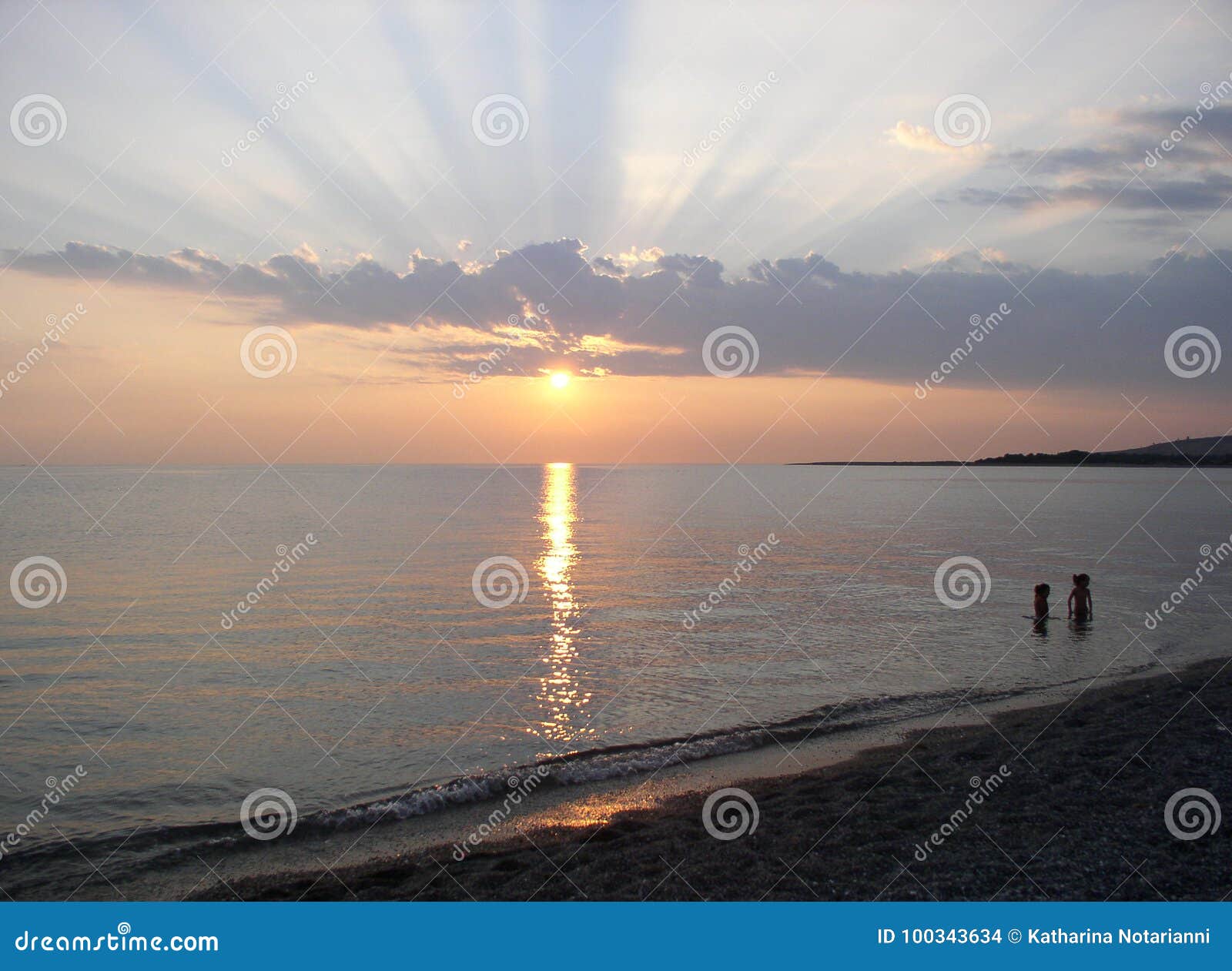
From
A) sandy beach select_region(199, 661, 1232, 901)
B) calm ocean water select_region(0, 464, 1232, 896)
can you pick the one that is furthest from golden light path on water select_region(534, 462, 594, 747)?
sandy beach select_region(199, 661, 1232, 901)

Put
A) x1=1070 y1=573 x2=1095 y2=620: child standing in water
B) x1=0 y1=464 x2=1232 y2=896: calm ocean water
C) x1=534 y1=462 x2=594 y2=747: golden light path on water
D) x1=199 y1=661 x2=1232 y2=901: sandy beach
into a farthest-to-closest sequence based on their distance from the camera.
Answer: x1=1070 y1=573 x2=1095 y2=620: child standing in water
x1=534 y1=462 x2=594 y2=747: golden light path on water
x1=0 y1=464 x2=1232 y2=896: calm ocean water
x1=199 y1=661 x2=1232 y2=901: sandy beach

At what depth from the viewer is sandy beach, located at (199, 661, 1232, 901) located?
316 inches

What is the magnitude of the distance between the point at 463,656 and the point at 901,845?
1389 centimetres

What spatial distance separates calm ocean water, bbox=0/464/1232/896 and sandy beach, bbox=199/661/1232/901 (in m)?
2.36

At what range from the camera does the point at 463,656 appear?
67.4 feet

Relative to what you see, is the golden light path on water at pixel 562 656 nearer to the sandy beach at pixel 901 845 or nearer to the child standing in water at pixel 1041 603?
the sandy beach at pixel 901 845

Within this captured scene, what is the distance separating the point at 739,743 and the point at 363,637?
1307 cm

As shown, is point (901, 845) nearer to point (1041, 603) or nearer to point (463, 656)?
point (463, 656)

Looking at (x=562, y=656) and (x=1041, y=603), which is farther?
(x=1041, y=603)

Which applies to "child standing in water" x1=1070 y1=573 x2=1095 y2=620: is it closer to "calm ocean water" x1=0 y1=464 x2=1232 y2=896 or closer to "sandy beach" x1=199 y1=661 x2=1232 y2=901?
"calm ocean water" x1=0 y1=464 x2=1232 y2=896

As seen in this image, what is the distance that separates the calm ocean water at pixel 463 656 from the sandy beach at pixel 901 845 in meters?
2.36

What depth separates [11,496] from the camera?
107188mm

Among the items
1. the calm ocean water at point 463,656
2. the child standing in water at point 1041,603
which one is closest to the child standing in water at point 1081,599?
the calm ocean water at point 463,656

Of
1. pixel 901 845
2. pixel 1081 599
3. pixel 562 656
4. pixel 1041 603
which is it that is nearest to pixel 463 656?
pixel 562 656
